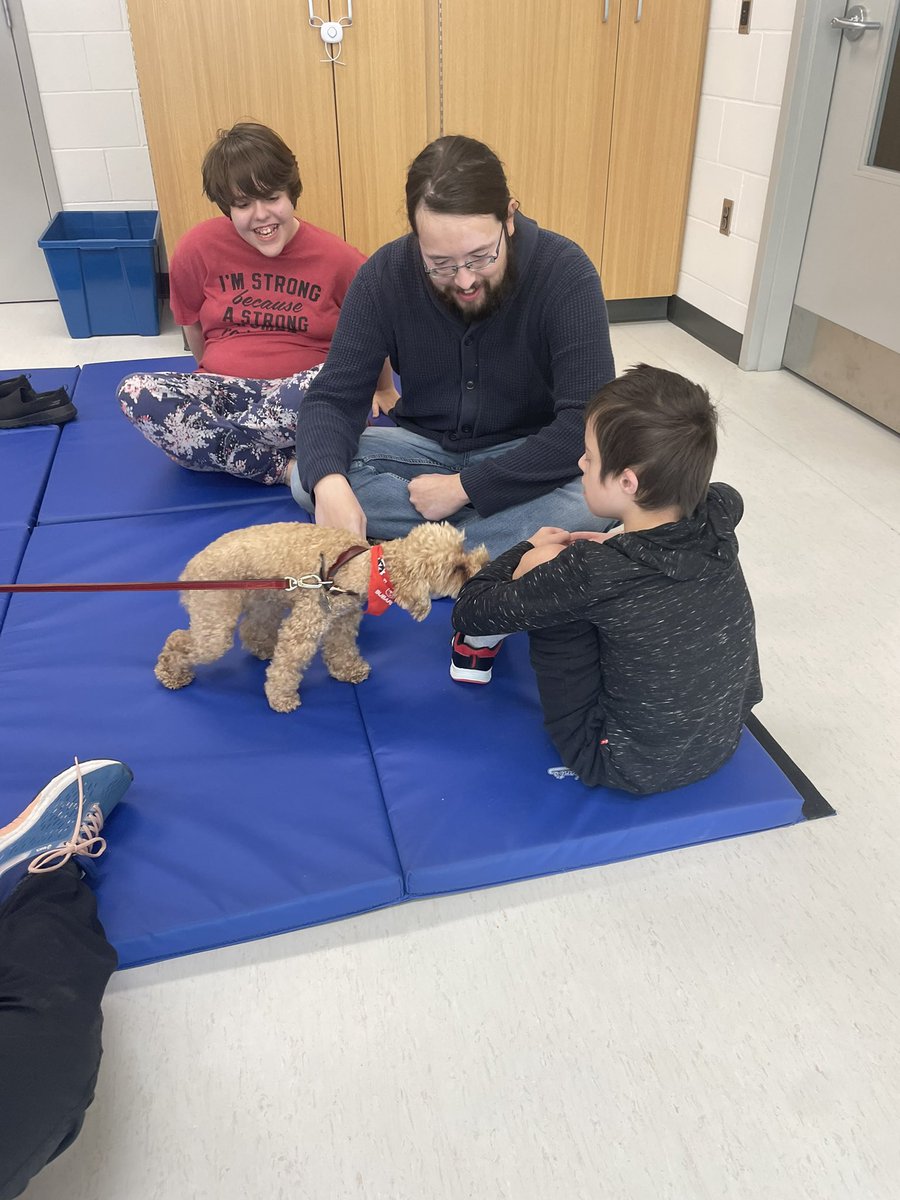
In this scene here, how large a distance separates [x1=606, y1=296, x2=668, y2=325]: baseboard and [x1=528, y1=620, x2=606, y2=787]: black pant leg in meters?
3.00

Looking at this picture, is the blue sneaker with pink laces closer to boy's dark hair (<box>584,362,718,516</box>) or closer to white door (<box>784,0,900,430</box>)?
boy's dark hair (<box>584,362,718,516</box>)

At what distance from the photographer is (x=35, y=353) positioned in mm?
3721

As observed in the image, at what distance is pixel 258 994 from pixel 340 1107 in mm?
215

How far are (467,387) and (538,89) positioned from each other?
2195 millimetres

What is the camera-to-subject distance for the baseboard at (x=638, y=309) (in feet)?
13.5

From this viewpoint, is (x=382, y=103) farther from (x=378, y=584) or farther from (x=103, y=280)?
(x=378, y=584)

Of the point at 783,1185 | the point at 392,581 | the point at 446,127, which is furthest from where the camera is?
the point at 446,127

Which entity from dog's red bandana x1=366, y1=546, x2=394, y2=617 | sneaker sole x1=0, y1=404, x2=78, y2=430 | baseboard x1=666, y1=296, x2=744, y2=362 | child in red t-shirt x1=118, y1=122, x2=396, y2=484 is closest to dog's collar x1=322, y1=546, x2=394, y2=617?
dog's red bandana x1=366, y1=546, x2=394, y2=617

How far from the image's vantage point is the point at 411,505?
2072 millimetres

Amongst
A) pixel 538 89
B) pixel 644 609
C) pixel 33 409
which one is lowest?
pixel 33 409

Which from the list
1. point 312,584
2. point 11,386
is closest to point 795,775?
point 312,584

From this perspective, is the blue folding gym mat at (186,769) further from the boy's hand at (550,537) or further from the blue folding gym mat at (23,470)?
the boy's hand at (550,537)

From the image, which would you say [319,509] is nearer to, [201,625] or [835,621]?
[201,625]

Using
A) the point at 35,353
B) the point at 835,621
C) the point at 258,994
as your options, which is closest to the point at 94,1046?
the point at 258,994
